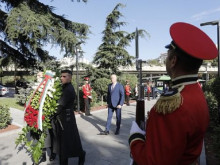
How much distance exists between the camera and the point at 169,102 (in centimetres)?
139

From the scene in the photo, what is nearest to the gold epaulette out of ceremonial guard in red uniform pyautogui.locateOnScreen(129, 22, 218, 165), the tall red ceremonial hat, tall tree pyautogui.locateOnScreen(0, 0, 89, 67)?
ceremonial guard in red uniform pyautogui.locateOnScreen(129, 22, 218, 165)

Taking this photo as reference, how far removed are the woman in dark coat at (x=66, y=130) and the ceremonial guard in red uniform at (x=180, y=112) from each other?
114 inches

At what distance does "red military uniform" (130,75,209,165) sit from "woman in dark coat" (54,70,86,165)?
118 inches

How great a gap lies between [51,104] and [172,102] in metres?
3.23

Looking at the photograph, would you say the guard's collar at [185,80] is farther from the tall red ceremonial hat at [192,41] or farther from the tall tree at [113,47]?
the tall tree at [113,47]

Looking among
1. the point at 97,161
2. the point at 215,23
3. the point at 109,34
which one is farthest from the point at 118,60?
the point at 97,161

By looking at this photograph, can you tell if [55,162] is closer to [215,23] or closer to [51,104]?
[51,104]

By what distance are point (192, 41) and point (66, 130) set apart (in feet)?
11.0

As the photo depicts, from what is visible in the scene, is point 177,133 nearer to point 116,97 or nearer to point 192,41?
point 192,41

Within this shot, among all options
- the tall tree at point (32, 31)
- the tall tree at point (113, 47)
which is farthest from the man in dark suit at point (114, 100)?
the tall tree at point (113, 47)

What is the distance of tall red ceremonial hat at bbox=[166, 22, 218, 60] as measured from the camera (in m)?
1.41

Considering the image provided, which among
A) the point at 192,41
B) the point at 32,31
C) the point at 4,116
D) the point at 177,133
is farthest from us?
the point at 32,31

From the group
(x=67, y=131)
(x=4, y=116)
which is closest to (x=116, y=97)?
(x=67, y=131)

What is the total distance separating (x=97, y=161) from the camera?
5172mm
